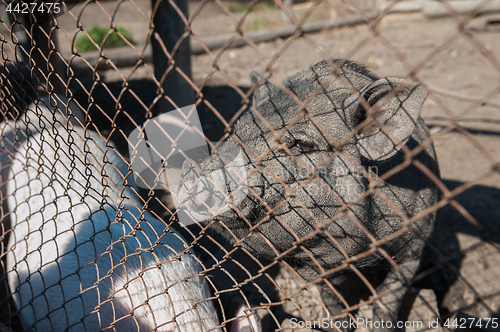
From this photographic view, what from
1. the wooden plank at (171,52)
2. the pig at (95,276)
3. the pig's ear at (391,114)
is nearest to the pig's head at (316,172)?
the pig's ear at (391,114)

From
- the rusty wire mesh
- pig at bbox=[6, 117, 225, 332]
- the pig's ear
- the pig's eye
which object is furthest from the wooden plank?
the pig's ear

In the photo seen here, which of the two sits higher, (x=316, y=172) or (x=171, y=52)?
(x=171, y=52)

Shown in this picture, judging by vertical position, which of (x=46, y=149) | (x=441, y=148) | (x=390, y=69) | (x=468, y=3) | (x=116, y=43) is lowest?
(x=46, y=149)

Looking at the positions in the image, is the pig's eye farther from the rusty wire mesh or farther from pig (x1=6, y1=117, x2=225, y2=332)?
pig (x1=6, y1=117, x2=225, y2=332)

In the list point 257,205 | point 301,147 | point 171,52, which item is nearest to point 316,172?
point 301,147

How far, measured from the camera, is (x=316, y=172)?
5.82ft

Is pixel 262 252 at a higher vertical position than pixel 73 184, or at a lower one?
lower

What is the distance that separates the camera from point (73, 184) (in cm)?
254

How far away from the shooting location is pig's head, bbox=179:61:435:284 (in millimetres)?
1636

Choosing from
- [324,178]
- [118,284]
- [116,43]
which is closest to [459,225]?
[324,178]

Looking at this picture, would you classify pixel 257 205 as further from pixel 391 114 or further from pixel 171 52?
pixel 171 52

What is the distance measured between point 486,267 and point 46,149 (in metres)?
3.86

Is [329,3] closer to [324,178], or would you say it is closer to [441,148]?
[441,148]

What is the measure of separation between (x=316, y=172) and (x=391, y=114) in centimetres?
48
